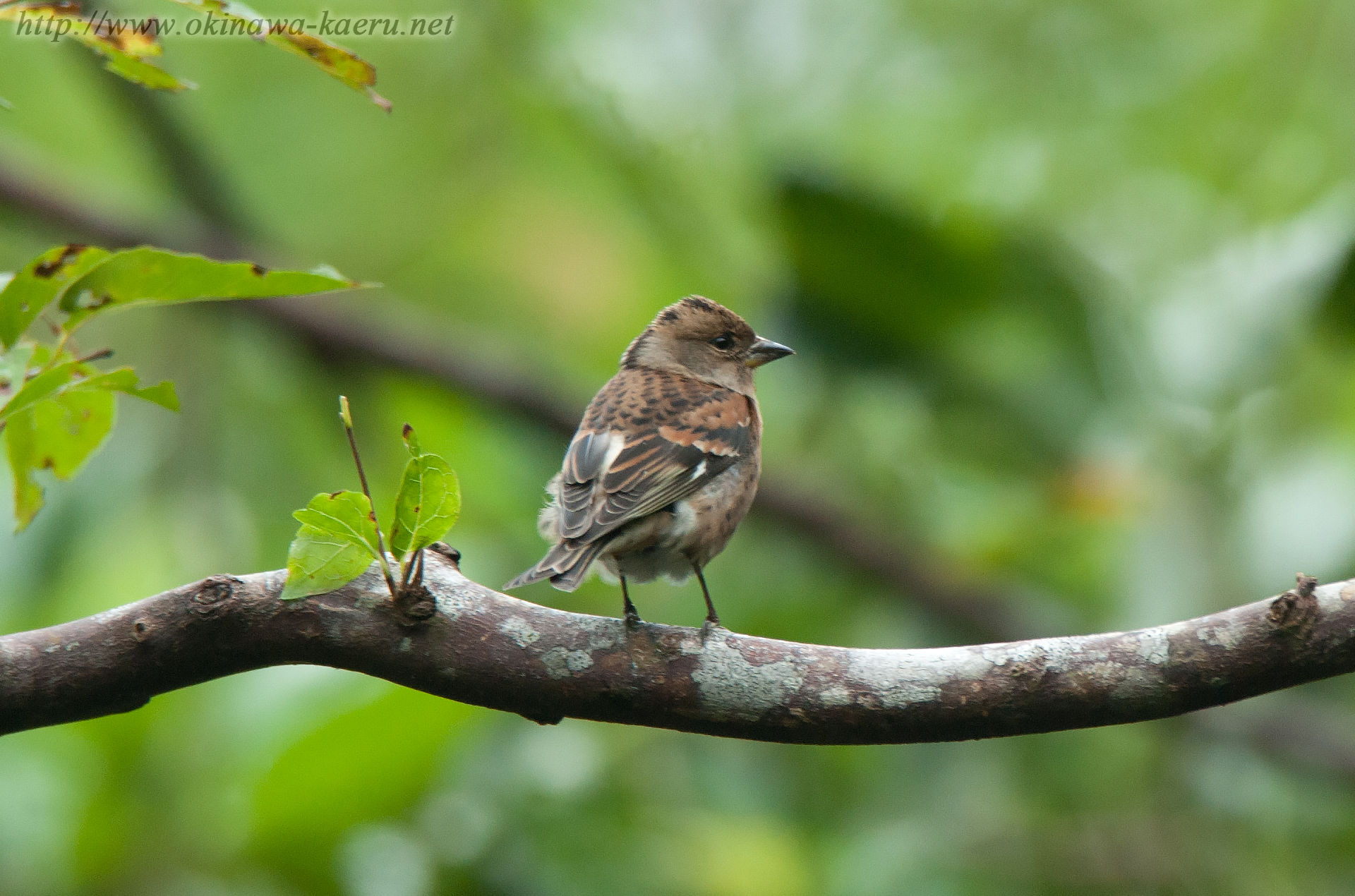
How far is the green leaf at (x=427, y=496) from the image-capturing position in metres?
2.33

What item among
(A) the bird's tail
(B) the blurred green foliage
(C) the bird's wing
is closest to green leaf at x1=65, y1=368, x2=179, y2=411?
(A) the bird's tail

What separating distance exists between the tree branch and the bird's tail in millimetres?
509

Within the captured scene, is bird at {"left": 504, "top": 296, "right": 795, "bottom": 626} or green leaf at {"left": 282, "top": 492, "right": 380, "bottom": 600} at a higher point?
bird at {"left": 504, "top": 296, "right": 795, "bottom": 626}

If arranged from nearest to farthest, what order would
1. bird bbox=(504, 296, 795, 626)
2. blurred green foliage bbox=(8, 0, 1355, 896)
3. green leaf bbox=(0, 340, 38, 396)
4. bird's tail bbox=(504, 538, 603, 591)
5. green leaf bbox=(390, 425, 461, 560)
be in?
green leaf bbox=(390, 425, 461, 560) → green leaf bbox=(0, 340, 38, 396) → bird's tail bbox=(504, 538, 603, 591) → bird bbox=(504, 296, 795, 626) → blurred green foliage bbox=(8, 0, 1355, 896)

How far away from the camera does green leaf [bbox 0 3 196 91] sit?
2.43m

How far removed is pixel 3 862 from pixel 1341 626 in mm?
4267

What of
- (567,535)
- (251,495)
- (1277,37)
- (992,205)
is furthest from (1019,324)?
(251,495)

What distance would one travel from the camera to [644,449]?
4.18 m

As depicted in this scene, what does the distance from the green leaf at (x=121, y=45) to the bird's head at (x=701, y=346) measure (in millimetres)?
2853

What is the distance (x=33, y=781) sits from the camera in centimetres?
483

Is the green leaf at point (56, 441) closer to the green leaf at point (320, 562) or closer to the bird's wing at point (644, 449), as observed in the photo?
the green leaf at point (320, 562)

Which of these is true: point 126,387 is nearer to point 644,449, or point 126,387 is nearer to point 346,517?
point 346,517

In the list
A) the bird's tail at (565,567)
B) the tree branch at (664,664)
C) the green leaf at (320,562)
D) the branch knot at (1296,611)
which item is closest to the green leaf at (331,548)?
the green leaf at (320,562)

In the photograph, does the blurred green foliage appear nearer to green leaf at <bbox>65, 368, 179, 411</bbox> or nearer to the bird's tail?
the bird's tail
